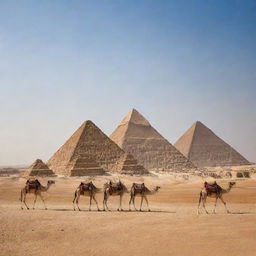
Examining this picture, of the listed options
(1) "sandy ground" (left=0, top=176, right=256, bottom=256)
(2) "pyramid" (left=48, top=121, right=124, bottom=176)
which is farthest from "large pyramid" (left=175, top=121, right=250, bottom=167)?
(1) "sandy ground" (left=0, top=176, right=256, bottom=256)

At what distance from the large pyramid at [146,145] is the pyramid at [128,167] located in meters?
25.9

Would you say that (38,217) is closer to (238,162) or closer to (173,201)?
(173,201)

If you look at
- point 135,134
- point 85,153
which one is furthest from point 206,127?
point 85,153

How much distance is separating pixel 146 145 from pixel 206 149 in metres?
23.5

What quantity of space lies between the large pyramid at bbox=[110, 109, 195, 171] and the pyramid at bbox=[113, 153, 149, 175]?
2592 centimetres

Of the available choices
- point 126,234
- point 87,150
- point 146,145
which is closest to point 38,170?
point 87,150

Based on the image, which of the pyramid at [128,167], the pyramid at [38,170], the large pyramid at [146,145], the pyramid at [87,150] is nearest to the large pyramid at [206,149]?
the large pyramid at [146,145]

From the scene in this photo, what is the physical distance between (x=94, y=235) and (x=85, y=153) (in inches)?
1851

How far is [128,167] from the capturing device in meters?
52.0

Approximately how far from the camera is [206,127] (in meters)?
110

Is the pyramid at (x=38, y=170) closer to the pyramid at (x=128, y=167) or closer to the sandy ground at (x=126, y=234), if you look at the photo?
the pyramid at (x=128, y=167)

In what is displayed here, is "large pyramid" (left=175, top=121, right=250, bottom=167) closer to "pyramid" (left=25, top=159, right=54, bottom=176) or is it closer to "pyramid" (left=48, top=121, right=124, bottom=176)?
"pyramid" (left=48, top=121, right=124, bottom=176)

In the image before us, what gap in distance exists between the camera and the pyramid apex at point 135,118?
317 feet

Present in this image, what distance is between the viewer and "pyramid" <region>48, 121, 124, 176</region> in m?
53.3
